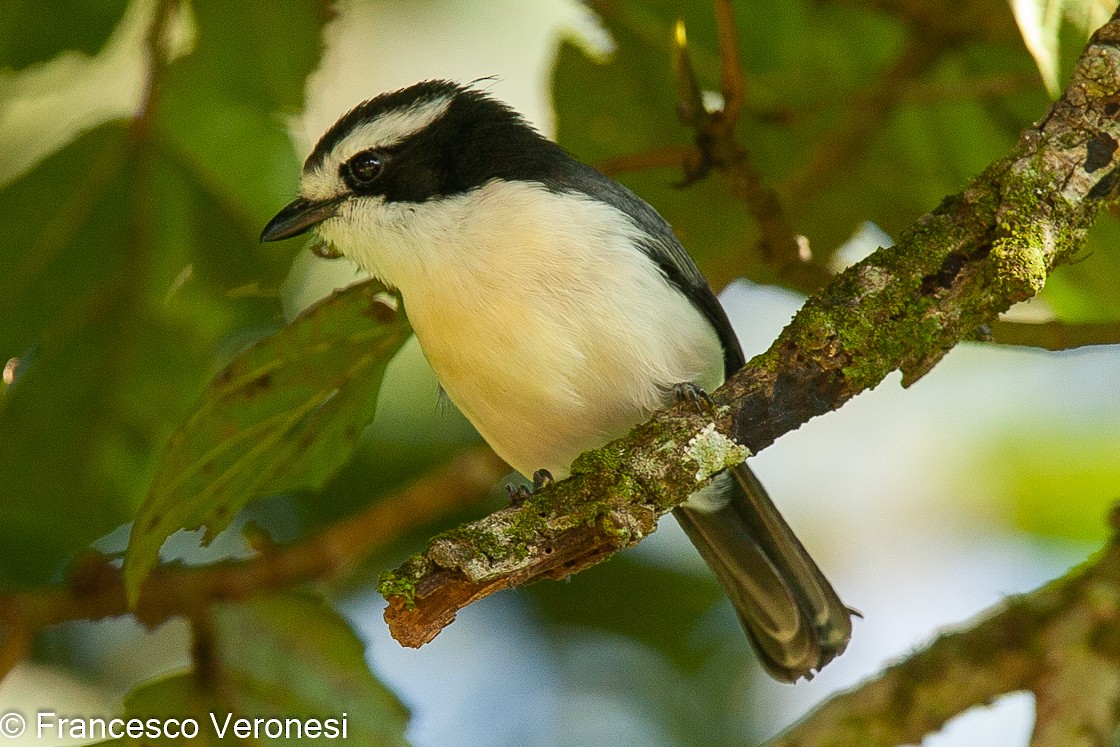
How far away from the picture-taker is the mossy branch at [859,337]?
260cm

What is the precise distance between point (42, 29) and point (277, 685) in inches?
81.9

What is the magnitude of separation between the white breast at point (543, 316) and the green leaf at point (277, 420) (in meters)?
0.18

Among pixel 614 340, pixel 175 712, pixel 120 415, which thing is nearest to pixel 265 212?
pixel 120 415

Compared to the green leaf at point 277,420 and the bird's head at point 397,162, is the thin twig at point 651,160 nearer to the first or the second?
the bird's head at point 397,162

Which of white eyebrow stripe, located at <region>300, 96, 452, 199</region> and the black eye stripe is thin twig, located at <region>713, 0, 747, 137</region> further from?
the black eye stripe

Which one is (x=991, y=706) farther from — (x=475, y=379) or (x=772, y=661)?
(x=475, y=379)

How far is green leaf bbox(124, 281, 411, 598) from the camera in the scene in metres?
3.13

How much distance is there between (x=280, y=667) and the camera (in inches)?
150

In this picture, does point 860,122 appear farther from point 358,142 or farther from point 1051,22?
point 358,142

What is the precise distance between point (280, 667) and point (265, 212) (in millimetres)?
1413

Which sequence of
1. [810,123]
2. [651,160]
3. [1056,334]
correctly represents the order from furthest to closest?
[810,123] < [651,160] < [1056,334]

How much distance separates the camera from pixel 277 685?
379 centimetres

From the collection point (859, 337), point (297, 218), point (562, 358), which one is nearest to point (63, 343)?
point (297, 218)

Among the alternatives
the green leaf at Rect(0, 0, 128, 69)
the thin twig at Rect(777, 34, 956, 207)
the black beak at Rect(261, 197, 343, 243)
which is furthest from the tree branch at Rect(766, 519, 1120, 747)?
the green leaf at Rect(0, 0, 128, 69)
